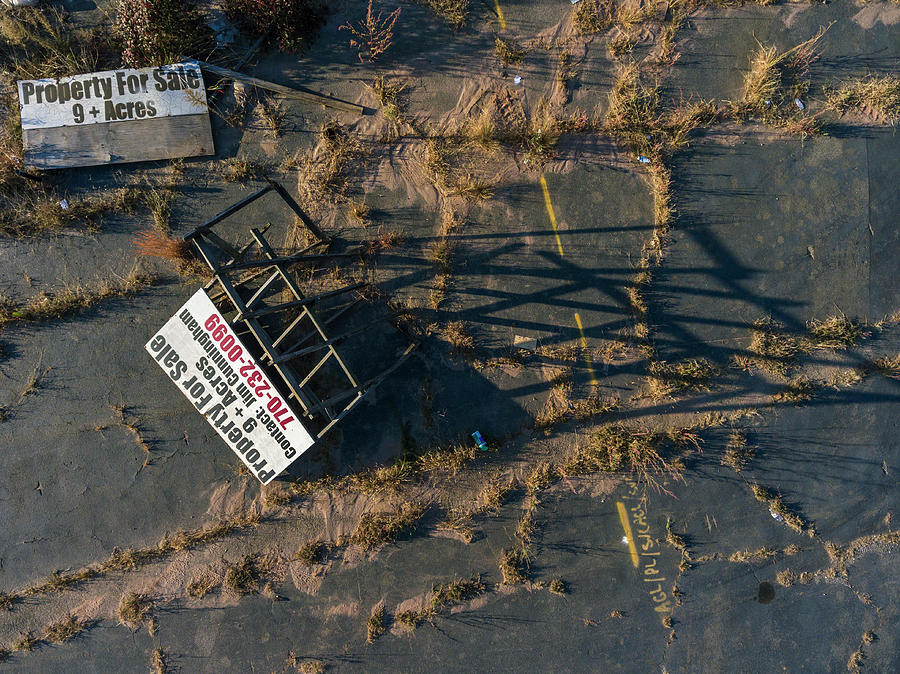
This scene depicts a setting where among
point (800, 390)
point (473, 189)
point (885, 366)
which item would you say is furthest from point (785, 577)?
point (473, 189)

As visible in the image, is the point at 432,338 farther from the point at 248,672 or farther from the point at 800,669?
the point at 800,669

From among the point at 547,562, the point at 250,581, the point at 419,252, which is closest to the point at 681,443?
the point at 547,562

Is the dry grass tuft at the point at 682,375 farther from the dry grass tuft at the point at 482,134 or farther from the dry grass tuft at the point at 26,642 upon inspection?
the dry grass tuft at the point at 26,642

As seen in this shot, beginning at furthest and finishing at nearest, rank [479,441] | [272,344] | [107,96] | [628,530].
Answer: [628,530]
[479,441]
[107,96]
[272,344]

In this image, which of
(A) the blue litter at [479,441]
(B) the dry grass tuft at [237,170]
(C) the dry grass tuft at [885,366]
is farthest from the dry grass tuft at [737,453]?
(B) the dry grass tuft at [237,170]

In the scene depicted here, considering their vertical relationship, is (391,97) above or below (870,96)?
above

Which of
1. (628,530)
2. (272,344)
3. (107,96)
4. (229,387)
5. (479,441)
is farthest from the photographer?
(628,530)

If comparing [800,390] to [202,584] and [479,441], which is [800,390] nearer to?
[479,441]
